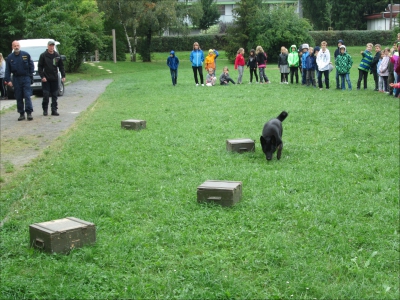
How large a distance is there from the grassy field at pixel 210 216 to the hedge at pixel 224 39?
178ft

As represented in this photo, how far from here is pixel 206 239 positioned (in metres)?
5.68

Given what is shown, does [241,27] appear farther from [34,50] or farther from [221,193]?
[221,193]

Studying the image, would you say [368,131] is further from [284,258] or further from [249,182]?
[284,258]

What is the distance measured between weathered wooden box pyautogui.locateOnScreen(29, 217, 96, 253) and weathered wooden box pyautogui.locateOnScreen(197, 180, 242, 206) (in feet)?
5.58

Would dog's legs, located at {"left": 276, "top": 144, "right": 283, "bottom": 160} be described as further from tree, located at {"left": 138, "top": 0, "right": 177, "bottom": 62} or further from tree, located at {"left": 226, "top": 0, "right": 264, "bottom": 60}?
tree, located at {"left": 226, "top": 0, "right": 264, "bottom": 60}

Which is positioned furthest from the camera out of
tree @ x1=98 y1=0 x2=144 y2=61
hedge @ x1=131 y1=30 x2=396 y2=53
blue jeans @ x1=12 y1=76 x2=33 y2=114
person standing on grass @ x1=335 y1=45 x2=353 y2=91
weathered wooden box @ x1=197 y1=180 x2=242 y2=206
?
hedge @ x1=131 y1=30 x2=396 y2=53

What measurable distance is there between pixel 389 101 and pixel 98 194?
40.0ft

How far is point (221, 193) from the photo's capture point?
21.9 ft

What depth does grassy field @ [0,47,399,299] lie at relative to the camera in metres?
4.75

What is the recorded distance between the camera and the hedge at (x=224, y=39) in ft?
213

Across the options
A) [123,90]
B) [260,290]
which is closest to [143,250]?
[260,290]

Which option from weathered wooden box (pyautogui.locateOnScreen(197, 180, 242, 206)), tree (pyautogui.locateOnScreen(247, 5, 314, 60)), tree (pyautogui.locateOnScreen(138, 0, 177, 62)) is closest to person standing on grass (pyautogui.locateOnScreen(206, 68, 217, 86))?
weathered wooden box (pyautogui.locateOnScreen(197, 180, 242, 206))

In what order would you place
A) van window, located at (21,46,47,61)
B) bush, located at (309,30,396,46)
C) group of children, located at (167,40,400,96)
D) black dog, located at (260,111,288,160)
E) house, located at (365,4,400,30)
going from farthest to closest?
house, located at (365,4,400,30) < bush, located at (309,30,396,46) < van window, located at (21,46,47,61) < group of children, located at (167,40,400,96) < black dog, located at (260,111,288,160)

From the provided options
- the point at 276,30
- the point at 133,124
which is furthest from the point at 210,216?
the point at 276,30
